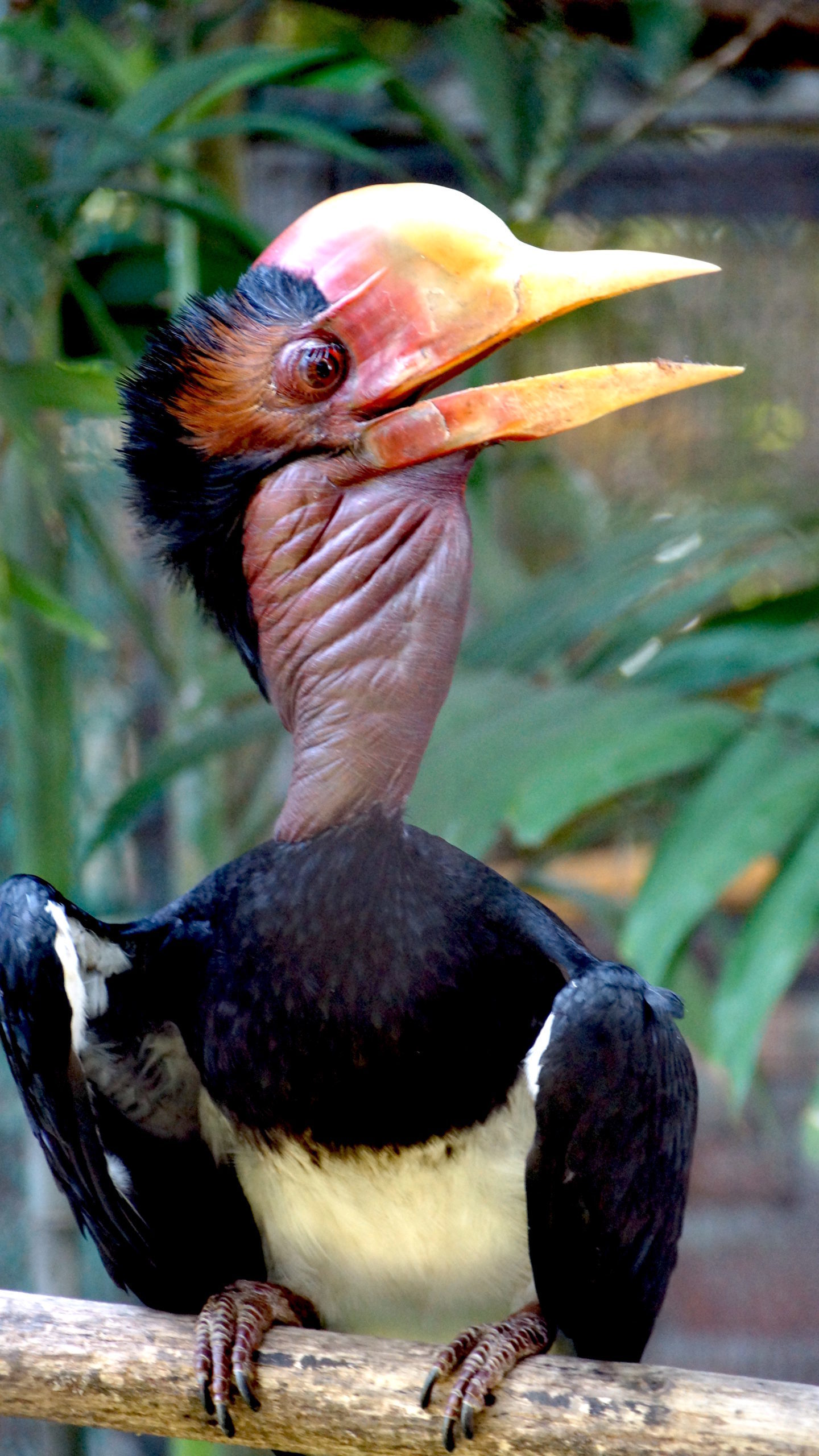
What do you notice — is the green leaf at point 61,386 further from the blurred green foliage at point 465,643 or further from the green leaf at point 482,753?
the green leaf at point 482,753

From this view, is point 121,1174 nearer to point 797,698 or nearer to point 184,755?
point 184,755

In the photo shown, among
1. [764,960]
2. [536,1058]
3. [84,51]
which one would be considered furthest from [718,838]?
[84,51]

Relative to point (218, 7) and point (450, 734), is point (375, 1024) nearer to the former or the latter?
point (450, 734)

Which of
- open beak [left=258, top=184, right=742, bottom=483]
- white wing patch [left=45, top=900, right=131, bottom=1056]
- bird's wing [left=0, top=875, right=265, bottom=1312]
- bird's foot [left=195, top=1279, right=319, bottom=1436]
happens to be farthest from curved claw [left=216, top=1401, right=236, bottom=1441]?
open beak [left=258, top=184, right=742, bottom=483]

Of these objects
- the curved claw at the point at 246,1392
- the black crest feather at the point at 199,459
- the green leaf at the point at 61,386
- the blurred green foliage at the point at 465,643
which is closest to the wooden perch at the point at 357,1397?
the curved claw at the point at 246,1392

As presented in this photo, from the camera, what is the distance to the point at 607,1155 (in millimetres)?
774

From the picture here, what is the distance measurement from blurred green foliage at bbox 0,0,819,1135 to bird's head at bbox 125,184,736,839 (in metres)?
0.10

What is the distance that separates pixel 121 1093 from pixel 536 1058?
0.27 metres

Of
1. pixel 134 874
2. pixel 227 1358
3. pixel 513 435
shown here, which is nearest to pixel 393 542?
pixel 513 435

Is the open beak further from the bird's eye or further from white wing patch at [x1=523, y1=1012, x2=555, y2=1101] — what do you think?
white wing patch at [x1=523, y1=1012, x2=555, y2=1101]

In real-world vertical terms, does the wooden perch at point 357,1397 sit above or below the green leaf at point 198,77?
below

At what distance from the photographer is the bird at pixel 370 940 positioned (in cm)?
70

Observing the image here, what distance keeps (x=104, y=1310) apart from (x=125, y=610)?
90 cm

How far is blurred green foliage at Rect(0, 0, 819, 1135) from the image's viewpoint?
1.05 metres
